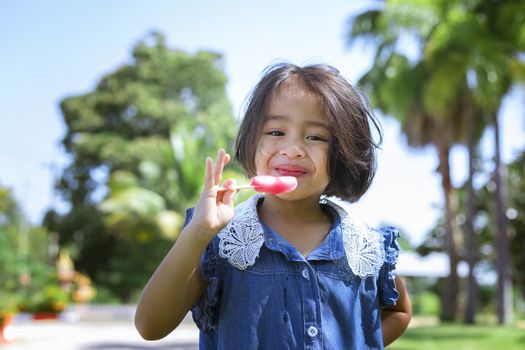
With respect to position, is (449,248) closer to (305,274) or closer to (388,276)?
(388,276)

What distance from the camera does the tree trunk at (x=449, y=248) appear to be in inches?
771

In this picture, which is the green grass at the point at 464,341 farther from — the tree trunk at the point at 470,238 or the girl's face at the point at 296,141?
the girl's face at the point at 296,141

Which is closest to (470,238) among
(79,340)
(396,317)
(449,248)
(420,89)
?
(449,248)

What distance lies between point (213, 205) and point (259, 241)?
0.23 m

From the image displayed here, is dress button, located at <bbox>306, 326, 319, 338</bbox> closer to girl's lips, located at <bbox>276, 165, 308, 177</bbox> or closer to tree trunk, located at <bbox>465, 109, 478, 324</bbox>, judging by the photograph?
girl's lips, located at <bbox>276, 165, 308, 177</bbox>

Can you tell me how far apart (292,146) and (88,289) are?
2867cm

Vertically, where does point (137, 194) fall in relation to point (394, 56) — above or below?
below

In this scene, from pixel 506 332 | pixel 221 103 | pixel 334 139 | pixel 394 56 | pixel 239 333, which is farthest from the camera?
pixel 221 103

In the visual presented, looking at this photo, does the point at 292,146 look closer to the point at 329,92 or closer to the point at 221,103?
the point at 329,92

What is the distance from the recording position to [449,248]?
19547 millimetres

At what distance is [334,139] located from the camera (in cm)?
184

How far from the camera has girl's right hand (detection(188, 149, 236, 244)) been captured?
5.07 ft

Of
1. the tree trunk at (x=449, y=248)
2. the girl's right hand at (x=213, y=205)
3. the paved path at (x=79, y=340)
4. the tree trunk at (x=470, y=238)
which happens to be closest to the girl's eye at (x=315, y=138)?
the girl's right hand at (x=213, y=205)

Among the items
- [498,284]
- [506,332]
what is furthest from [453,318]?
[506,332]
